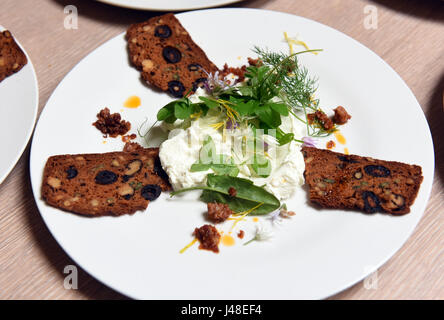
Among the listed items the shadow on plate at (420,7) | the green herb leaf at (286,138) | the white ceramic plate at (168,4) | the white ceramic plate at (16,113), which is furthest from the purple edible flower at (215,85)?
the shadow on plate at (420,7)

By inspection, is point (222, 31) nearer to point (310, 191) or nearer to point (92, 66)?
point (92, 66)

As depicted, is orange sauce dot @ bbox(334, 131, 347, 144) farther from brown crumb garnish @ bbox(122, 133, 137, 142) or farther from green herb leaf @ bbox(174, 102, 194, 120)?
brown crumb garnish @ bbox(122, 133, 137, 142)

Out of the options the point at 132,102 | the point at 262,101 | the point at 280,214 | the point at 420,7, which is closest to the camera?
the point at 280,214

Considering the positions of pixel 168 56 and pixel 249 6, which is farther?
pixel 249 6

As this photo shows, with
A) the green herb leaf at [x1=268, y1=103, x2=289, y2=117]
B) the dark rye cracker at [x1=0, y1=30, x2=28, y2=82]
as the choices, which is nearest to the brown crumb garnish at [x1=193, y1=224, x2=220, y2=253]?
the green herb leaf at [x1=268, y1=103, x2=289, y2=117]

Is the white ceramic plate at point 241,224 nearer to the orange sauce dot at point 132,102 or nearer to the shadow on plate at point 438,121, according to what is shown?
the orange sauce dot at point 132,102

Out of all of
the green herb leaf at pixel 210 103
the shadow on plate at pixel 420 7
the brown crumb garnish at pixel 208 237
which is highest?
the shadow on plate at pixel 420 7

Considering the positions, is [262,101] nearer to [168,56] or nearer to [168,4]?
[168,56]

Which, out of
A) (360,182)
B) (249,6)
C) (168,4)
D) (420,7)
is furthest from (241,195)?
(420,7)
